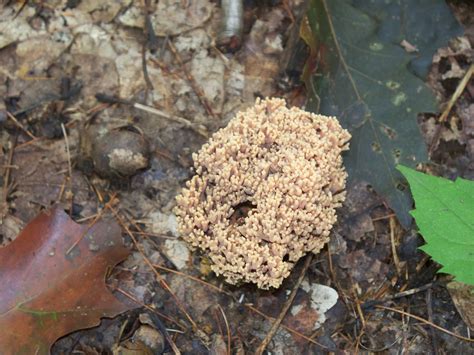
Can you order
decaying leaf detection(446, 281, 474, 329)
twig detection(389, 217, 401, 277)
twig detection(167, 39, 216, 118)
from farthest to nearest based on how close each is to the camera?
twig detection(167, 39, 216, 118) < twig detection(389, 217, 401, 277) < decaying leaf detection(446, 281, 474, 329)

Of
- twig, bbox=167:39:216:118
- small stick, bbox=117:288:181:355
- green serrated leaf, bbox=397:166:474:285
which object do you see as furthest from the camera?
twig, bbox=167:39:216:118

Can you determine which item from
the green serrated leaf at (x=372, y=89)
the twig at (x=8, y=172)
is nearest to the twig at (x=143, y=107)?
the twig at (x=8, y=172)

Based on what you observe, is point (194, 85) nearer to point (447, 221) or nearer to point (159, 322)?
point (159, 322)

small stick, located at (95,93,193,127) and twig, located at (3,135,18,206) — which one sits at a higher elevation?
small stick, located at (95,93,193,127)

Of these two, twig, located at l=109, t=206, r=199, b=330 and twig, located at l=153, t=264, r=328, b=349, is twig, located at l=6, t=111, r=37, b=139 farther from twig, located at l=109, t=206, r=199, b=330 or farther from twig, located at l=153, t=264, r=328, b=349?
twig, located at l=153, t=264, r=328, b=349

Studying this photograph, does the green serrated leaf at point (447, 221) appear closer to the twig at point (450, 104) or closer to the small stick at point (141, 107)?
the twig at point (450, 104)

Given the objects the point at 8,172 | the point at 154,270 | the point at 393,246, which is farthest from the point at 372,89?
the point at 8,172

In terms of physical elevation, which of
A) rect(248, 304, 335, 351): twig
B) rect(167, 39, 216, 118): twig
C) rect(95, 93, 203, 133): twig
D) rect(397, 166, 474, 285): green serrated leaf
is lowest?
rect(248, 304, 335, 351): twig

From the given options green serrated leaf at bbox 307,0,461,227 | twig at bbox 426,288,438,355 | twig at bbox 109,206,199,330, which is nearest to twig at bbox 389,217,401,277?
green serrated leaf at bbox 307,0,461,227

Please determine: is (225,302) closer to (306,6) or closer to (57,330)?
(57,330)
